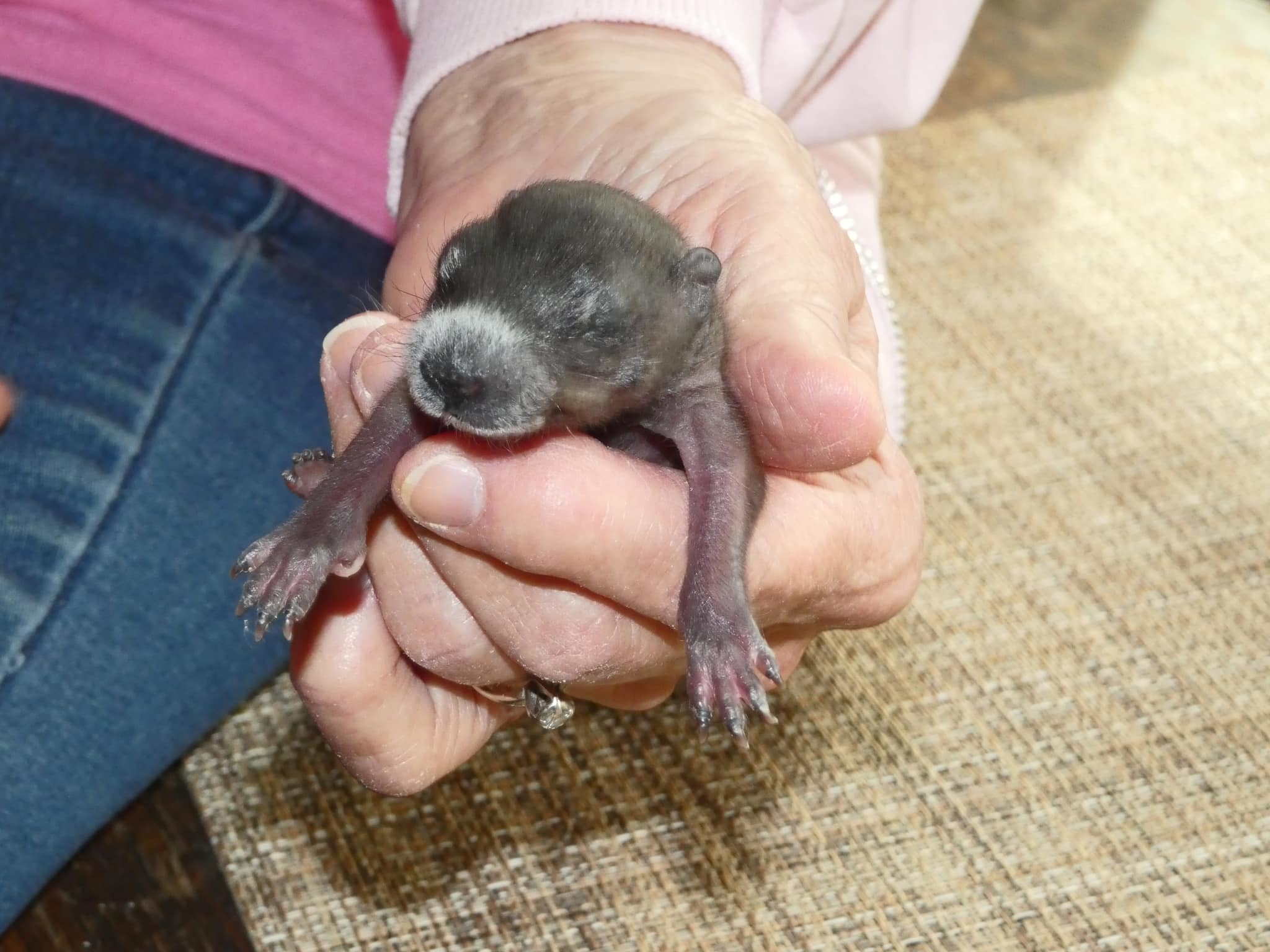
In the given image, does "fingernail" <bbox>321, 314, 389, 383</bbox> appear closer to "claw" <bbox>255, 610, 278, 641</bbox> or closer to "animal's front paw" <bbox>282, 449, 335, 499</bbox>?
"animal's front paw" <bbox>282, 449, 335, 499</bbox>

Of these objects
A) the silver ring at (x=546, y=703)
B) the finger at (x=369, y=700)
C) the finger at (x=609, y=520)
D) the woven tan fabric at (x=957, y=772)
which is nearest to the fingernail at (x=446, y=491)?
the finger at (x=609, y=520)

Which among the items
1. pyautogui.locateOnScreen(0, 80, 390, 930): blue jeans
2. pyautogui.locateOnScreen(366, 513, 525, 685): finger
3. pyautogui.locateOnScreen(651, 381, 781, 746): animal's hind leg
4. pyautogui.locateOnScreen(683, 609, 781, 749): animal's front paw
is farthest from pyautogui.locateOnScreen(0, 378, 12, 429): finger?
pyautogui.locateOnScreen(683, 609, 781, 749): animal's front paw

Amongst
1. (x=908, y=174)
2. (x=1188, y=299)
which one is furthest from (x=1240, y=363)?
(x=908, y=174)

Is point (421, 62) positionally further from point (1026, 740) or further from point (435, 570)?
point (1026, 740)

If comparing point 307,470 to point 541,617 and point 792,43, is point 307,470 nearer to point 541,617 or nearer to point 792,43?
point 541,617

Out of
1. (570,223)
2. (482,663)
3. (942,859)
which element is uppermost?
(570,223)

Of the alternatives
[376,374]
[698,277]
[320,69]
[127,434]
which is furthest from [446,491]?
[320,69]
